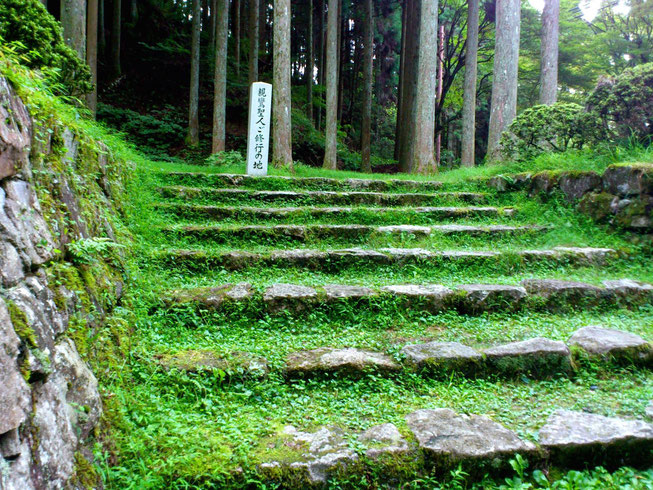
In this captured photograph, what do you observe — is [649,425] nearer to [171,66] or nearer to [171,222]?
[171,222]

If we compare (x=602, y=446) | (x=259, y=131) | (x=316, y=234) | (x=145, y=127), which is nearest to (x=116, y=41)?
(x=145, y=127)

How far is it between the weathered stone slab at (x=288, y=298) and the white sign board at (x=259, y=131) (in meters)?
3.92

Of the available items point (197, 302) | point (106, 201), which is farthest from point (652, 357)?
point (106, 201)

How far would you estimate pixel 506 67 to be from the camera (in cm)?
904

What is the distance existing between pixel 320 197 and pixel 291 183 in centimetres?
78

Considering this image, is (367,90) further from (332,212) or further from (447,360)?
(447,360)

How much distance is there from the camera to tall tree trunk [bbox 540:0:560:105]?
10.2 metres

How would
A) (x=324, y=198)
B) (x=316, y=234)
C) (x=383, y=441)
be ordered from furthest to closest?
1. (x=324, y=198)
2. (x=316, y=234)
3. (x=383, y=441)

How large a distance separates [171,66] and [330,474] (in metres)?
17.8

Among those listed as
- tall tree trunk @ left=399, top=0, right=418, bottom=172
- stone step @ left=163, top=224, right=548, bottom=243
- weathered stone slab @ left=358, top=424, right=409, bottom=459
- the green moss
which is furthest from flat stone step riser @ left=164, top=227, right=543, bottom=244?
tall tree trunk @ left=399, top=0, right=418, bottom=172

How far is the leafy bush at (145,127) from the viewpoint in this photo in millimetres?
13289

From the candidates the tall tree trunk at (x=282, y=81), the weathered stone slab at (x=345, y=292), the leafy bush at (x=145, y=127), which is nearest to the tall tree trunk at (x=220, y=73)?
the tall tree trunk at (x=282, y=81)

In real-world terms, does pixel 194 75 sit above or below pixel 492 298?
above

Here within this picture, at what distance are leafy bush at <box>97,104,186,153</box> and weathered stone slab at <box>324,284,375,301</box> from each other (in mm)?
11217
